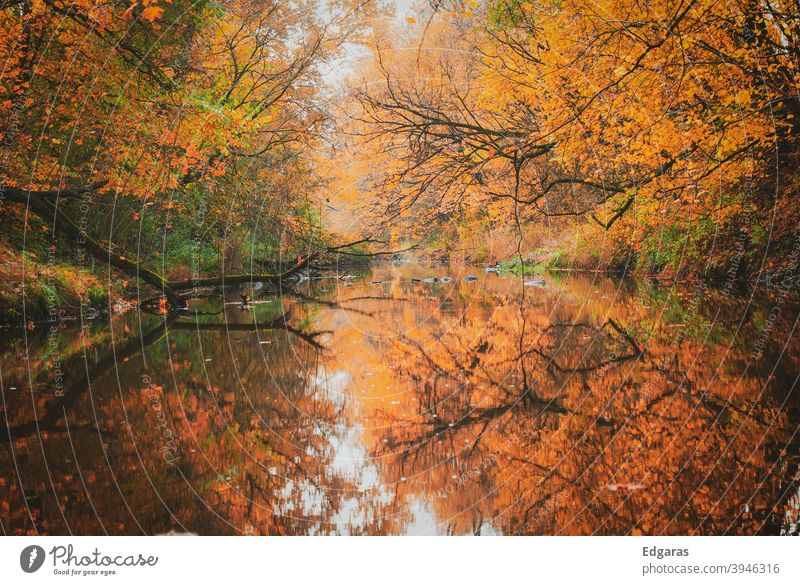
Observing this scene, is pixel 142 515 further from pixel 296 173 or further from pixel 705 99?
pixel 296 173

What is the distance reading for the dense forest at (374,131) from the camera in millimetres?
7812

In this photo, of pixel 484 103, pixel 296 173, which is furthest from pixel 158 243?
pixel 484 103

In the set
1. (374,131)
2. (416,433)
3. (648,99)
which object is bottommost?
(416,433)

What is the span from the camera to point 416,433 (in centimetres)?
426

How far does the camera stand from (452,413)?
15.2ft
